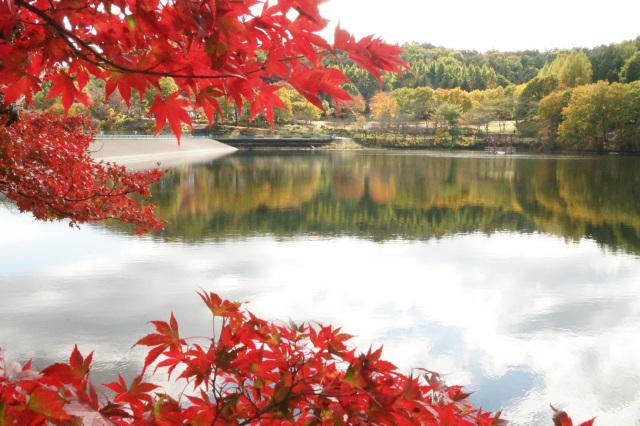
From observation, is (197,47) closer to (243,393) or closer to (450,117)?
(243,393)

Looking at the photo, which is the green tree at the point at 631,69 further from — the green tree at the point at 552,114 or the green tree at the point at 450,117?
the green tree at the point at 450,117

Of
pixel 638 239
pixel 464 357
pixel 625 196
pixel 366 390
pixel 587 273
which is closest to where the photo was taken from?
pixel 366 390

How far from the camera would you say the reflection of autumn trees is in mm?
10641

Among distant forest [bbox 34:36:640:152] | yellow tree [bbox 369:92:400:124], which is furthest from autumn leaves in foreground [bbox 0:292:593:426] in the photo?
yellow tree [bbox 369:92:400:124]

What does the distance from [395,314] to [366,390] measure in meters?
4.70

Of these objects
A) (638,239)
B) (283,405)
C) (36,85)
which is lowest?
(638,239)

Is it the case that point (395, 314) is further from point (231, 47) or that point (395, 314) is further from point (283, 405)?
point (231, 47)

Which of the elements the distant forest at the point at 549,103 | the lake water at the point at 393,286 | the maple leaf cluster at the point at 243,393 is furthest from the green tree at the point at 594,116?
the maple leaf cluster at the point at 243,393

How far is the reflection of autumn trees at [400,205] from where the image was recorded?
10641 mm

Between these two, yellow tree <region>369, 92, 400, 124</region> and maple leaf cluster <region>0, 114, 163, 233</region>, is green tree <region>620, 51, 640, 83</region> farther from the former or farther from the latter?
maple leaf cluster <region>0, 114, 163, 233</region>

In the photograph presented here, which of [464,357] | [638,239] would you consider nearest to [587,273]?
[638,239]

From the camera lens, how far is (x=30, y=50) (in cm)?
116

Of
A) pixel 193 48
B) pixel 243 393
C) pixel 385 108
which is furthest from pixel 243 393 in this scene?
pixel 385 108

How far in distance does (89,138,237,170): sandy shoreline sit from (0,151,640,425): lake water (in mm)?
15719
